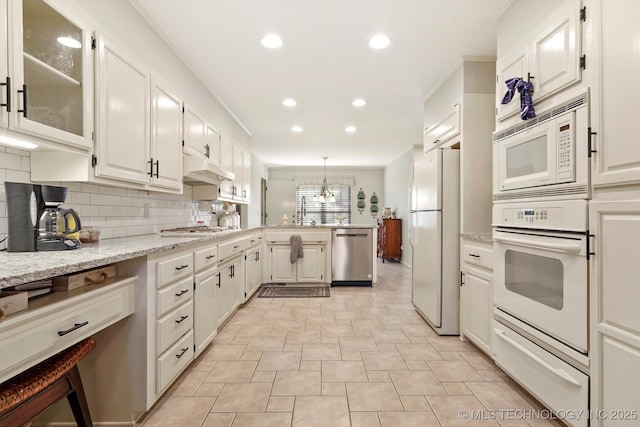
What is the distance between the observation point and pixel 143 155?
84.3 inches

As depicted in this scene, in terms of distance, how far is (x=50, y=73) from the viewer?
1.46 metres

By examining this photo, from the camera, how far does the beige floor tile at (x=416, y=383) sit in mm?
1970

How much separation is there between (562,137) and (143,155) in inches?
96.3

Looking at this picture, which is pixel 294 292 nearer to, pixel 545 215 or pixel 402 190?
pixel 545 215

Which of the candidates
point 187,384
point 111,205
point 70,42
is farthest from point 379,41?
point 187,384

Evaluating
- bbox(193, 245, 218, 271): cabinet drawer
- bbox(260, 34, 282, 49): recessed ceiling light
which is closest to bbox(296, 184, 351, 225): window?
bbox(193, 245, 218, 271): cabinet drawer

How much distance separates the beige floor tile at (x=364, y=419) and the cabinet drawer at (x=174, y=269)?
1.28m

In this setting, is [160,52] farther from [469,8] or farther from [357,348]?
[357,348]

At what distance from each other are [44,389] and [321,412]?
1269 mm

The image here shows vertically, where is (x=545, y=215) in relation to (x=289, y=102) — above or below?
below

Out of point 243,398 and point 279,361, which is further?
point 279,361

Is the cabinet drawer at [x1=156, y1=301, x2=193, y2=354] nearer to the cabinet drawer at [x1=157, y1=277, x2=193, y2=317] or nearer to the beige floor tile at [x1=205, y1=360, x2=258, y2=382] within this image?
the cabinet drawer at [x1=157, y1=277, x2=193, y2=317]

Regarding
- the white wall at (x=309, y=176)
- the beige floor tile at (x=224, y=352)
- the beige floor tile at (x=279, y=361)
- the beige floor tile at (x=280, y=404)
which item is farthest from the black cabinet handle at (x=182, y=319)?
the white wall at (x=309, y=176)

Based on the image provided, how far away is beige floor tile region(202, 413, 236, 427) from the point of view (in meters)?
1.66
